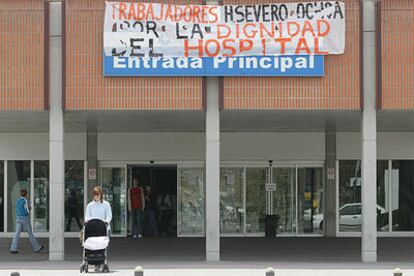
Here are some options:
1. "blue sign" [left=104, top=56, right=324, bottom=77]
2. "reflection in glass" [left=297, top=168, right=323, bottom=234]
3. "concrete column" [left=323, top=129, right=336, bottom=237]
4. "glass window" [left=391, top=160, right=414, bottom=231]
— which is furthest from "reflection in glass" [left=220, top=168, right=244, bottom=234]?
"blue sign" [left=104, top=56, right=324, bottom=77]

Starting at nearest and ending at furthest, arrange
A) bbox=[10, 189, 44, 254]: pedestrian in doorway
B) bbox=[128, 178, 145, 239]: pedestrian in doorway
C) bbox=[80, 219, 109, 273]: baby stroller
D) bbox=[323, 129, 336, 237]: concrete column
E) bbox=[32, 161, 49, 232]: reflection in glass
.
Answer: bbox=[80, 219, 109, 273]: baby stroller < bbox=[10, 189, 44, 254]: pedestrian in doorway < bbox=[128, 178, 145, 239]: pedestrian in doorway < bbox=[323, 129, 336, 237]: concrete column < bbox=[32, 161, 49, 232]: reflection in glass

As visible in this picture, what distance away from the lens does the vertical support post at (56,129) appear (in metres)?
17.3

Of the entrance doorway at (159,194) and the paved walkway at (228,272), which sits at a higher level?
the entrance doorway at (159,194)

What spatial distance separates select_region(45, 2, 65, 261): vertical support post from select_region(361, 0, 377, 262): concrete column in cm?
667

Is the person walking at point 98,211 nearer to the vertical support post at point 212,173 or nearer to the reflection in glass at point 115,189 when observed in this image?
the vertical support post at point 212,173

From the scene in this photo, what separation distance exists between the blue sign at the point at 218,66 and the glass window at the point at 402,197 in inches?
373

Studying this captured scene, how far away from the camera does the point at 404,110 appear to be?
57.4ft

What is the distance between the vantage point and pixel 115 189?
25.4 metres

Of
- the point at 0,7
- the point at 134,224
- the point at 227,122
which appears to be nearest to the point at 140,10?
the point at 0,7

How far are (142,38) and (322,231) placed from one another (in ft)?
35.7

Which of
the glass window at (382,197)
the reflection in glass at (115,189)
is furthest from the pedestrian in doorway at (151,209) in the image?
the glass window at (382,197)

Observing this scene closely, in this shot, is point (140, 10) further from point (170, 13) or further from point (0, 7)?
point (0, 7)

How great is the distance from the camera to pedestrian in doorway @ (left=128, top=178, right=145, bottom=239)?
968 inches

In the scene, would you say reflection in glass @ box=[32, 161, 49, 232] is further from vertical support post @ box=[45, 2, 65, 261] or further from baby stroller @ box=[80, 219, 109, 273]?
baby stroller @ box=[80, 219, 109, 273]
